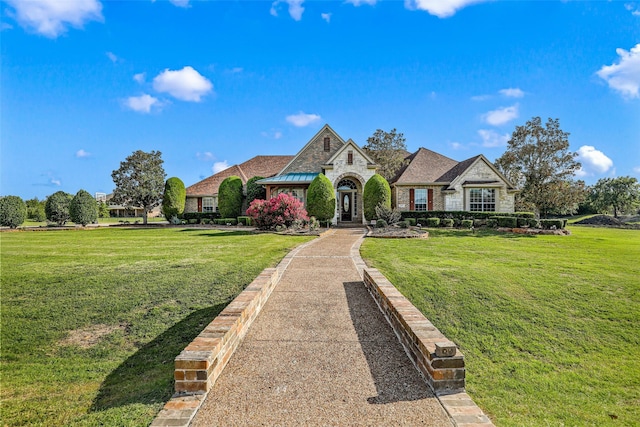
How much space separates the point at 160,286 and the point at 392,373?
20.4 feet

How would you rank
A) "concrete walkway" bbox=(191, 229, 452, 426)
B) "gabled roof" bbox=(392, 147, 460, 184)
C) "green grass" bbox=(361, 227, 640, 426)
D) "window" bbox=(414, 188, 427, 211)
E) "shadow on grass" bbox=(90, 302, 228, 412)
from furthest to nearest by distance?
1. "gabled roof" bbox=(392, 147, 460, 184)
2. "window" bbox=(414, 188, 427, 211)
3. "green grass" bbox=(361, 227, 640, 426)
4. "shadow on grass" bbox=(90, 302, 228, 412)
5. "concrete walkway" bbox=(191, 229, 452, 426)

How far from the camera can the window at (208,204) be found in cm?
3247

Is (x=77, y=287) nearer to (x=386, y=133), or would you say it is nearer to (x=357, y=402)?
(x=357, y=402)

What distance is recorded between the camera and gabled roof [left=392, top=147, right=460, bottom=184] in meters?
26.9

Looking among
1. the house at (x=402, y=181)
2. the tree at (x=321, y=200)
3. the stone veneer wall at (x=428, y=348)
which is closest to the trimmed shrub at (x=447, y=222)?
the house at (x=402, y=181)

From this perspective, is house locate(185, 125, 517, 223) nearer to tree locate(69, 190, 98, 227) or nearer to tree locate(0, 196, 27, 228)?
tree locate(69, 190, 98, 227)

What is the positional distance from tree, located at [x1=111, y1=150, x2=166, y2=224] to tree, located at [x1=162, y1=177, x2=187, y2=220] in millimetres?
2088

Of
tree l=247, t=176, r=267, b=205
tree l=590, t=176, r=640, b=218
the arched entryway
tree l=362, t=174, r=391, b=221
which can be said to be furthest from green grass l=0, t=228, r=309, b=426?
tree l=590, t=176, r=640, b=218

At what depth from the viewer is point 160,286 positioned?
8070 mm

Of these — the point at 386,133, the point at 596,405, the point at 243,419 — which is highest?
the point at 386,133

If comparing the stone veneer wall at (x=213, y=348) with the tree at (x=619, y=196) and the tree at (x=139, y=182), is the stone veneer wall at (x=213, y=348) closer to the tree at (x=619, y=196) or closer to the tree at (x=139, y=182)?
the tree at (x=139, y=182)

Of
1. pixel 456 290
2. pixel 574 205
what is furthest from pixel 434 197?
pixel 456 290

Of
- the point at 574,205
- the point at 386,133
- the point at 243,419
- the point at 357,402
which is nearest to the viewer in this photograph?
the point at 243,419

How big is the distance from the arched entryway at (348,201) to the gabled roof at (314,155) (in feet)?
9.02
